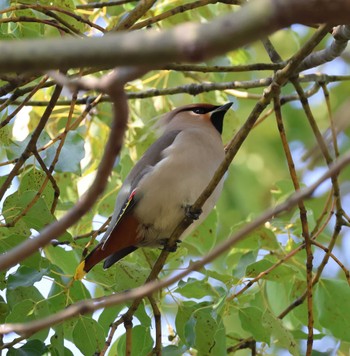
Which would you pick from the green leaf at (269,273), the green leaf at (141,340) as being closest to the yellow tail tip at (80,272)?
the green leaf at (141,340)

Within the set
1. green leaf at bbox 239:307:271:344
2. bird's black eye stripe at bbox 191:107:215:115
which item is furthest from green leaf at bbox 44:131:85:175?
bird's black eye stripe at bbox 191:107:215:115

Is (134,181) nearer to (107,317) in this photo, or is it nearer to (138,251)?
(138,251)

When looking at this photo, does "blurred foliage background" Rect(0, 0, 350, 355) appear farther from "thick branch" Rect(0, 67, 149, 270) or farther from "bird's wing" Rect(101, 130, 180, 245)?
"thick branch" Rect(0, 67, 149, 270)

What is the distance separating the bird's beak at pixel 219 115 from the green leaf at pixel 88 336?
4.38 feet

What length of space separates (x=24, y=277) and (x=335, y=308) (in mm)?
1050

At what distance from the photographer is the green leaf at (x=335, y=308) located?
9.11ft

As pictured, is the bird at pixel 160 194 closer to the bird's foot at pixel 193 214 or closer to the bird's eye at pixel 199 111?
the bird's foot at pixel 193 214

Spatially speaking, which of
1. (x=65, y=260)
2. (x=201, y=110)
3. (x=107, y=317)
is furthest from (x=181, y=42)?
(x=201, y=110)

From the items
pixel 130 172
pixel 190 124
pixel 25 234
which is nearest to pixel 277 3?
pixel 25 234

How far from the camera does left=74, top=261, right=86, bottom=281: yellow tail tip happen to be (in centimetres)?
261

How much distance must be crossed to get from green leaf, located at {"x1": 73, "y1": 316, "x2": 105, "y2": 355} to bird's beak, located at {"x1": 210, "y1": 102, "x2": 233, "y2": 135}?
1335 mm

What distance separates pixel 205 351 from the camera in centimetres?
253

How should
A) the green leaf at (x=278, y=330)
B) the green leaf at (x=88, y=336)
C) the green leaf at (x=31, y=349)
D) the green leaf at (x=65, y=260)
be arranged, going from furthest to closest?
the green leaf at (x=65, y=260), the green leaf at (x=278, y=330), the green leaf at (x=88, y=336), the green leaf at (x=31, y=349)

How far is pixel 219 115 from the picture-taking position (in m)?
3.62
